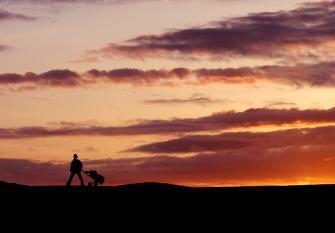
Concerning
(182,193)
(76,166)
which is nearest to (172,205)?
(182,193)

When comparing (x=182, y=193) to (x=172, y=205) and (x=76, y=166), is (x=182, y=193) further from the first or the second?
(x=76, y=166)

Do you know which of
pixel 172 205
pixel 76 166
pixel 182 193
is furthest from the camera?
pixel 182 193

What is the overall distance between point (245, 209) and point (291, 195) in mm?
4005

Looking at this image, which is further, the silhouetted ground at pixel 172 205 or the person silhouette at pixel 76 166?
the person silhouette at pixel 76 166

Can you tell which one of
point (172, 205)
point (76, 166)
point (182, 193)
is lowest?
point (172, 205)

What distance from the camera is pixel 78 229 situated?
5581 cm

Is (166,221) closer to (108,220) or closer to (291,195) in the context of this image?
(108,220)

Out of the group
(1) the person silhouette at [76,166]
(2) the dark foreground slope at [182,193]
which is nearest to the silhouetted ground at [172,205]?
(2) the dark foreground slope at [182,193]

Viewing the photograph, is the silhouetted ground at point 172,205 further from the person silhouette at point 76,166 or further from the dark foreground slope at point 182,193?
the person silhouette at point 76,166

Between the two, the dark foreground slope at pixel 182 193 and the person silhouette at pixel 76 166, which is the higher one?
the person silhouette at pixel 76 166

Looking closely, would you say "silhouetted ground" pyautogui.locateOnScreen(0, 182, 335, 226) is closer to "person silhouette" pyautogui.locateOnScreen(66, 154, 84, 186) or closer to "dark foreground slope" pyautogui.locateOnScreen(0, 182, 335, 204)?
"dark foreground slope" pyautogui.locateOnScreen(0, 182, 335, 204)

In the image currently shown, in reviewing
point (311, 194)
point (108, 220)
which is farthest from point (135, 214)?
point (311, 194)

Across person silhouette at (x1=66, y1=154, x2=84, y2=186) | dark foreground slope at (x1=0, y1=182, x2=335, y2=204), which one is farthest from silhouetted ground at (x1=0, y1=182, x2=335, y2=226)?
person silhouette at (x1=66, y1=154, x2=84, y2=186)

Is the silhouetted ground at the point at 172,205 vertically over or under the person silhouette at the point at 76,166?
under
